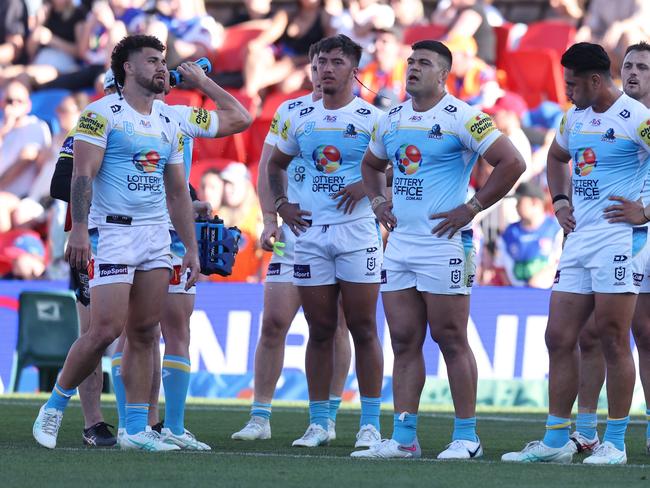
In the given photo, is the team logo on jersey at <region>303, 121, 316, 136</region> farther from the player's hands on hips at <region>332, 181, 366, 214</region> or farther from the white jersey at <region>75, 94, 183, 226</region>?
the white jersey at <region>75, 94, 183, 226</region>

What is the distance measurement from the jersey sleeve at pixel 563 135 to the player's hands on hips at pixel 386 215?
1.09 meters

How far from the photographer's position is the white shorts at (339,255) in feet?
31.3

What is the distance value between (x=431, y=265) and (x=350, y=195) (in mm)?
1077

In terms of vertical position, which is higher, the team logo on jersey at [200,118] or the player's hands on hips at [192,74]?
the player's hands on hips at [192,74]

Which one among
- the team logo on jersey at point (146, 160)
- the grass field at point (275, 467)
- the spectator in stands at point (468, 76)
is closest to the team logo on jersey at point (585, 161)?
the grass field at point (275, 467)

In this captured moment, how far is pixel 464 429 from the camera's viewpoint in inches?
341

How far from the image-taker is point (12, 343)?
48.9 ft

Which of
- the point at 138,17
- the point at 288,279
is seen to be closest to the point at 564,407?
the point at 288,279

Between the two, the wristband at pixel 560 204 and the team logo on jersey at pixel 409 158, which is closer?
the team logo on jersey at pixel 409 158

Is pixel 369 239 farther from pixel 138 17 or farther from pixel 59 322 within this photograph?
pixel 138 17

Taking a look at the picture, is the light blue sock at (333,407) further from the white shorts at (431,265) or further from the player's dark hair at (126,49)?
the player's dark hair at (126,49)

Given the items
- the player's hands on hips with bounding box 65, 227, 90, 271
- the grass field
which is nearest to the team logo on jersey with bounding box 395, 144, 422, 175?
the grass field

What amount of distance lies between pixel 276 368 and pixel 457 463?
259 cm

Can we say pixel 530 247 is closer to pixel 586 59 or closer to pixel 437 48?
pixel 437 48
